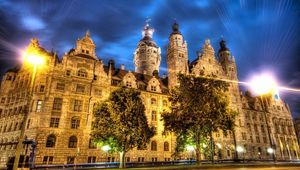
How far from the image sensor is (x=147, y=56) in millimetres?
77625

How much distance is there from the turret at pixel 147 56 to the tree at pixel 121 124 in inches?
1617

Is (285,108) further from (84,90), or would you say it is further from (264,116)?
(84,90)

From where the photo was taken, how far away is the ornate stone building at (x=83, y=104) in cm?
3556

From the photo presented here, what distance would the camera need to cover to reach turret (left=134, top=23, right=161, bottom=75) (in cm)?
7551

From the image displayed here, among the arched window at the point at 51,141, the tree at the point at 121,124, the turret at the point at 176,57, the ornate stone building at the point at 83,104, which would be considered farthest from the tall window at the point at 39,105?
the turret at the point at 176,57

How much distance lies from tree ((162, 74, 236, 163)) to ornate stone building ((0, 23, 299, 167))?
11.1 metres

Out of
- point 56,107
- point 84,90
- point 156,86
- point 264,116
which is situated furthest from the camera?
point 264,116

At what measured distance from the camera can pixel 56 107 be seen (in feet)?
122

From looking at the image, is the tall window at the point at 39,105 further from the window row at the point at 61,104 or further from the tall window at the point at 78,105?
the tall window at the point at 78,105

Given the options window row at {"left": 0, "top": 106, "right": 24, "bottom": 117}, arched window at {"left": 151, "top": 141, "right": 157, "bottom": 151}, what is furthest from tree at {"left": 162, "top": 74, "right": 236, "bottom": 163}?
window row at {"left": 0, "top": 106, "right": 24, "bottom": 117}

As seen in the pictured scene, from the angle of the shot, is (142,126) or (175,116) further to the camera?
(175,116)

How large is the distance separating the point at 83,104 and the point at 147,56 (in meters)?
42.7

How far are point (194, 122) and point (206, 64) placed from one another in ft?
103

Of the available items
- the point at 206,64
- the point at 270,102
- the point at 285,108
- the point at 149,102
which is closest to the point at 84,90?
the point at 149,102
